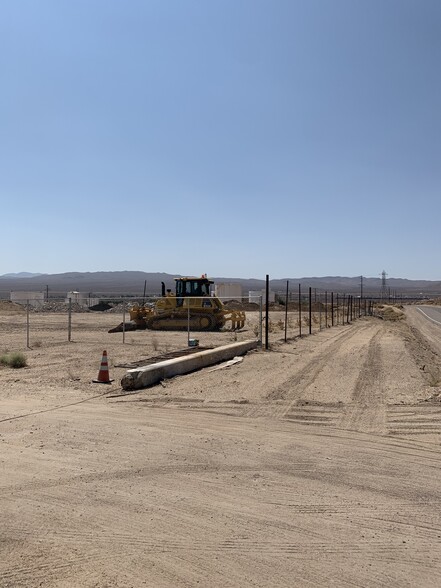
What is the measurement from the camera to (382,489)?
628 centimetres

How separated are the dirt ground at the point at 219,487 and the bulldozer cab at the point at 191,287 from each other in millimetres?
20134

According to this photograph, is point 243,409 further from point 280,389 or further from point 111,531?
point 111,531

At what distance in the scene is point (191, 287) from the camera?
3312 centimetres

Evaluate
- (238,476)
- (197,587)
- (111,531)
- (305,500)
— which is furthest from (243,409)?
(197,587)

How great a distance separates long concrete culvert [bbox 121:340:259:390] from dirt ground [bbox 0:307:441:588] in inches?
23.2

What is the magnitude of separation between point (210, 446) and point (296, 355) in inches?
506

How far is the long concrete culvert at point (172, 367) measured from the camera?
12711 mm

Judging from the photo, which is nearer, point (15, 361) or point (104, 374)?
point (104, 374)

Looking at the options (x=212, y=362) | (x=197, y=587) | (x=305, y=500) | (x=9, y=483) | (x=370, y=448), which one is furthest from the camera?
(x=212, y=362)

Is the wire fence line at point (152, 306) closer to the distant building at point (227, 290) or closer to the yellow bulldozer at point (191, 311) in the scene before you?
the yellow bulldozer at point (191, 311)

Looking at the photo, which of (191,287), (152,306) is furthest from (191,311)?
(152,306)

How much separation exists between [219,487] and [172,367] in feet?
26.8

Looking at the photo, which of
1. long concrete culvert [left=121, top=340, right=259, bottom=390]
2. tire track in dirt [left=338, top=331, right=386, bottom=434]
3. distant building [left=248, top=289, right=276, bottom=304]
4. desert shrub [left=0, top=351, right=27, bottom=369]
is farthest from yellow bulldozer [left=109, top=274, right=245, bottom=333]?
tire track in dirt [left=338, top=331, right=386, bottom=434]

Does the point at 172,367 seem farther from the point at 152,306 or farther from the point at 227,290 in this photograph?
the point at 227,290
